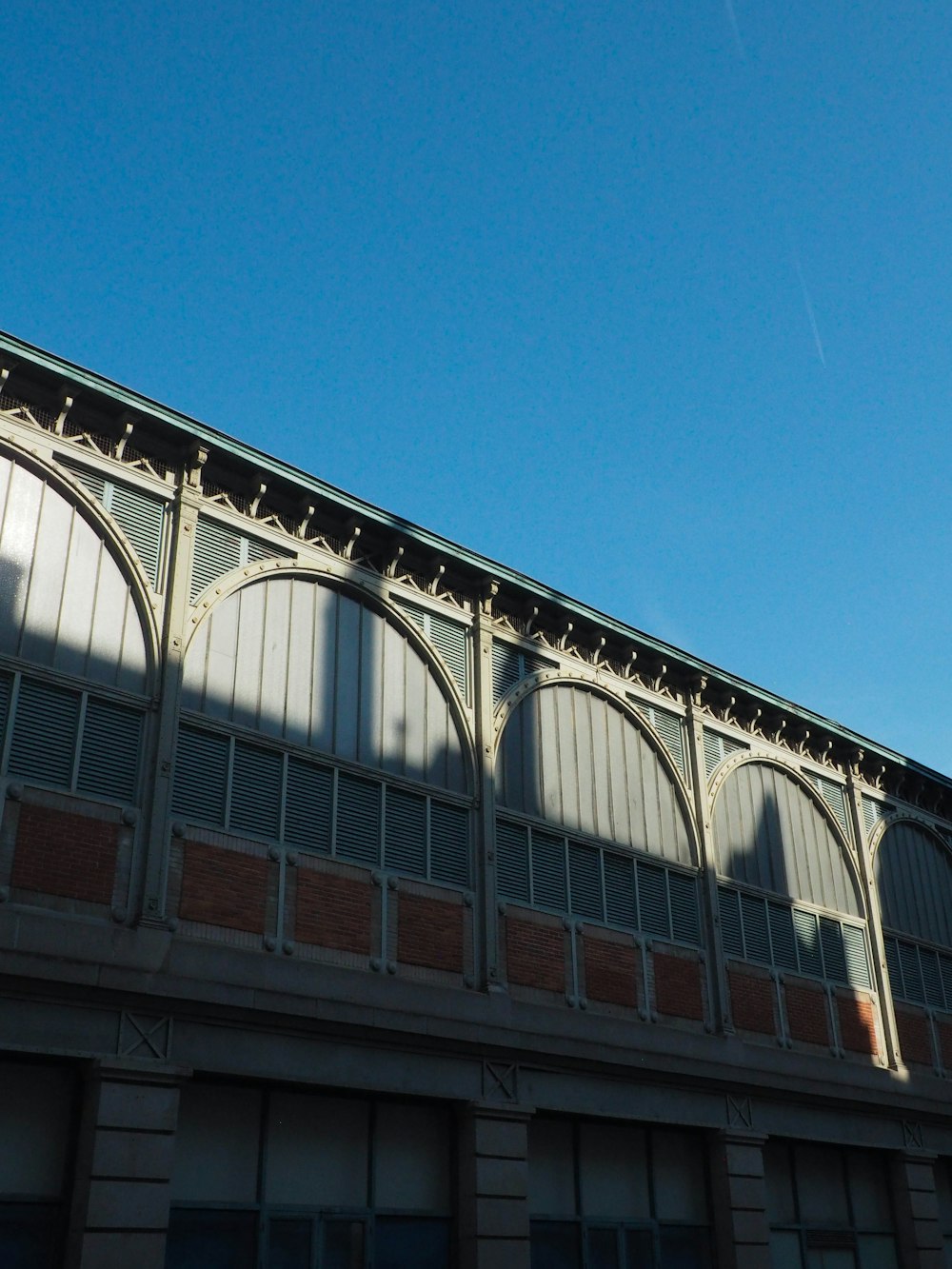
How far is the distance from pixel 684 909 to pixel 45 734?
1191 centimetres

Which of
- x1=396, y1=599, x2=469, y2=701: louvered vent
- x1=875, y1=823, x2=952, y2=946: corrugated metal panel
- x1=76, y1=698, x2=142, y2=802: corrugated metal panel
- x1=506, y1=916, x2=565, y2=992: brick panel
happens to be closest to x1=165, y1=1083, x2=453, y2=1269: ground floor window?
x1=506, y1=916, x2=565, y2=992: brick panel

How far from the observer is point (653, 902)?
2267 cm

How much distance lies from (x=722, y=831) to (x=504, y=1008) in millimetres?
7077

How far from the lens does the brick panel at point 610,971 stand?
2097cm

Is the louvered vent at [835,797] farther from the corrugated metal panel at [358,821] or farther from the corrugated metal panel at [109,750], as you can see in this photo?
the corrugated metal panel at [109,750]

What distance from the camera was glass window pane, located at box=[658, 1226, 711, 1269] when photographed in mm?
20250

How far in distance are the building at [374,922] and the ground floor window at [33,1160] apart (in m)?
0.03

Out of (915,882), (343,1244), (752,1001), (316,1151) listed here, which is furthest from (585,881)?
(915,882)

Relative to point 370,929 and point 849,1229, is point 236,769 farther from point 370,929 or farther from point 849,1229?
point 849,1229

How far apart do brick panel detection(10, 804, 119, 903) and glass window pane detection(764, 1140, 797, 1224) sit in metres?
13.0

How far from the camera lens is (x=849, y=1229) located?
76.5ft

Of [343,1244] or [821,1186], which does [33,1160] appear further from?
[821,1186]

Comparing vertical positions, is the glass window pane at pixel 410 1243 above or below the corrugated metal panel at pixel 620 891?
below

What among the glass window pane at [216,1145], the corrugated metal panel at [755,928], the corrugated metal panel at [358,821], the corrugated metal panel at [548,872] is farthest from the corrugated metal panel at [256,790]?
the corrugated metal panel at [755,928]
